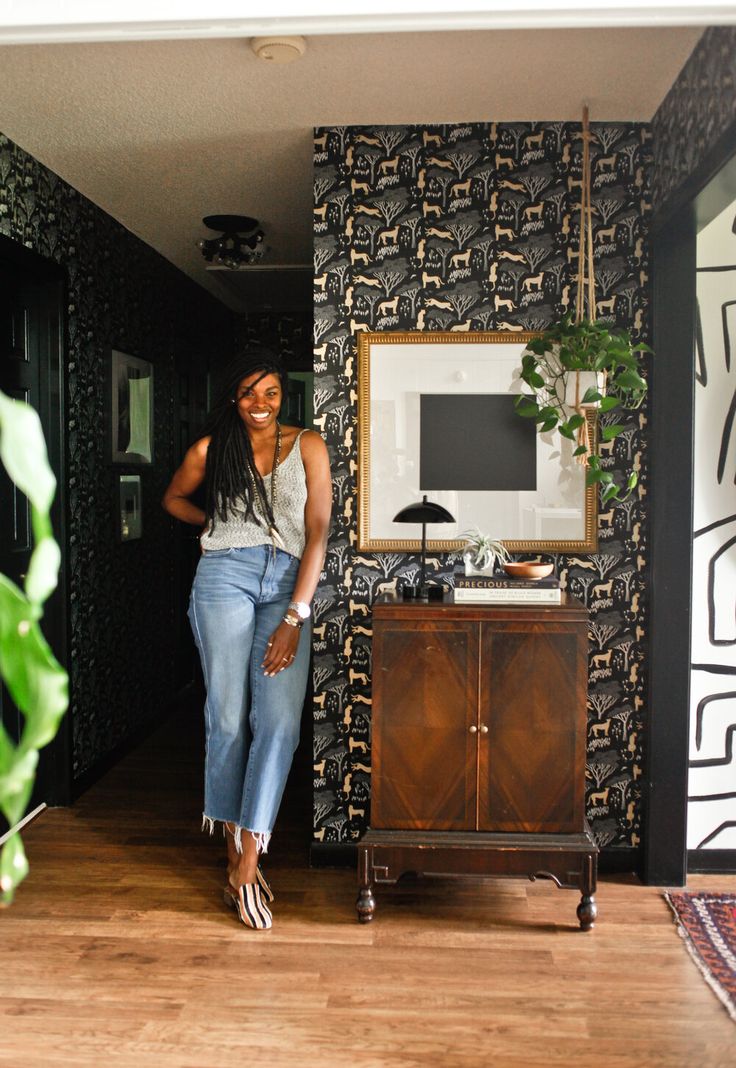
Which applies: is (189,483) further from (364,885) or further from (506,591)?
(364,885)

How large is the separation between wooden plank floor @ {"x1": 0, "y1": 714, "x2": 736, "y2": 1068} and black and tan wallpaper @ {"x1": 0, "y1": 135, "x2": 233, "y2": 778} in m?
1.08

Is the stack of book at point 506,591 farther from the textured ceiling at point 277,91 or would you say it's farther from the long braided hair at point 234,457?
the textured ceiling at point 277,91

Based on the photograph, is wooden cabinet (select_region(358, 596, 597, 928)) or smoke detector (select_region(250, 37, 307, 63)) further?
wooden cabinet (select_region(358, 596, 597, 928))

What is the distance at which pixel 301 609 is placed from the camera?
9.59 feet

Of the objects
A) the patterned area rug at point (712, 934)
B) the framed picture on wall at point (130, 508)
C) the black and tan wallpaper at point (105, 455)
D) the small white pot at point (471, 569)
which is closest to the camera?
the patterned area rug at point (712, 934)

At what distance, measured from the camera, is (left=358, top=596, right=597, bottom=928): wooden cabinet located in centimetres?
285

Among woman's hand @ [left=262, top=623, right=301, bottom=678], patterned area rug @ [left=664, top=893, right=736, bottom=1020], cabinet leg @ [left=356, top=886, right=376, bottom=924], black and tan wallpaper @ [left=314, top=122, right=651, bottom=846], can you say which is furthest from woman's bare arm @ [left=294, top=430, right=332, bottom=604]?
patterned area rug @ [left=664, top=893, right=736, bottom=1020]

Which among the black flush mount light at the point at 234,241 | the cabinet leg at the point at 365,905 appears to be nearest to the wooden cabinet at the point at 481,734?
the cabinet leg at the point at 365,905

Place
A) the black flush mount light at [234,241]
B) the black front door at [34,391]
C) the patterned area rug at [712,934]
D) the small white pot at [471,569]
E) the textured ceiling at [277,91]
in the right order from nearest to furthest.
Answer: the patterned area rug at [712,934] < the textured ceiling at [277,91] < the small white pot at [471,569] < the black front door at [34,391] < the black flush mount light at [234,241]

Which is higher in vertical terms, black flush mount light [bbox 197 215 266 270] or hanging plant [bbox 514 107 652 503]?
black flush mount light [bbox 197 215 266 270]

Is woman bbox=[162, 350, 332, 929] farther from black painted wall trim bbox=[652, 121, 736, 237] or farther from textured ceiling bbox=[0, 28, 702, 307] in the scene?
black painted wall trim bbox=[652, 121, 736, 237]

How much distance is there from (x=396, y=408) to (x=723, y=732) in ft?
5.27

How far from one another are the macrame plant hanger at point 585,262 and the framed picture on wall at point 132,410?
92.8 inches

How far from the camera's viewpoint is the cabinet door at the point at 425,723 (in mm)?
2873
